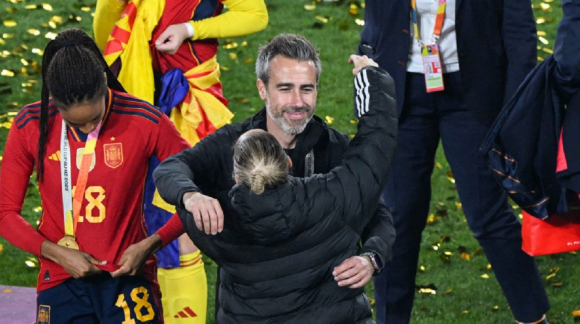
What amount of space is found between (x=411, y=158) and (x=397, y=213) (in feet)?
A: 0.94

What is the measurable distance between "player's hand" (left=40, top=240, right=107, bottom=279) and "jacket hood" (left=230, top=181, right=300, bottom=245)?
784 millimetres

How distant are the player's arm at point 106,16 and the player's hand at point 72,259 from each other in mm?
1573

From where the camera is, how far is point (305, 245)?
3.90m

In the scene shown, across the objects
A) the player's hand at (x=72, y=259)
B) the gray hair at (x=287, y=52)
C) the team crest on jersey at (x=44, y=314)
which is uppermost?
the gray hair at (x=287, y=52)

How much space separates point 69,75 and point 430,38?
72.9 inches

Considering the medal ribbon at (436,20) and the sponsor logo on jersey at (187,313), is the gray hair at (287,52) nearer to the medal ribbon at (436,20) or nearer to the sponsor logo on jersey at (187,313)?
the medal ribbon at (436,20)

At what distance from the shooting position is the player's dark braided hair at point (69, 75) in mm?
4227

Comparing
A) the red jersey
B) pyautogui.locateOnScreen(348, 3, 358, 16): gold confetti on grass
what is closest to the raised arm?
the red jersey

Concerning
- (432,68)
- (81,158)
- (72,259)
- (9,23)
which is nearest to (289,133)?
(81,158)

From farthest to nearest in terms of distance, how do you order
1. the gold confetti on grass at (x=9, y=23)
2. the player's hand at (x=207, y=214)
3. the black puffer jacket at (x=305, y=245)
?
the gold confetti on grass at (x=9, y=23) → the black puffer jacket at (x=305, y=245) → the player's hand at (x=207, y=214)

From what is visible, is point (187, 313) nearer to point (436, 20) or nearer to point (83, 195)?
point (83, 195)

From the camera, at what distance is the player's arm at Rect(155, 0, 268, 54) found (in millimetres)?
5414

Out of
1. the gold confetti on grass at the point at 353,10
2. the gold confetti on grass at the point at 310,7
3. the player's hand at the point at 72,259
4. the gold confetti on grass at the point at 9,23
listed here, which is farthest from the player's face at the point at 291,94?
the gold confetti on grass at the point at 9,23

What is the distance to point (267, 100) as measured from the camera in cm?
436
